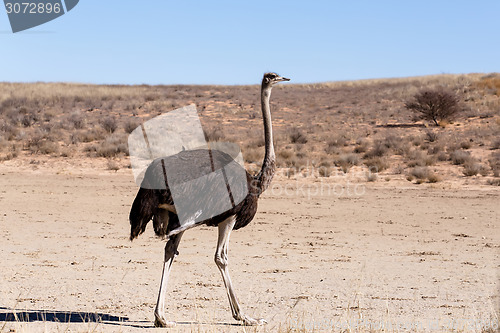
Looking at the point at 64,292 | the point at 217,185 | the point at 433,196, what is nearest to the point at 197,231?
the point at 64,292

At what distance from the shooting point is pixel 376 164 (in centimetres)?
2058

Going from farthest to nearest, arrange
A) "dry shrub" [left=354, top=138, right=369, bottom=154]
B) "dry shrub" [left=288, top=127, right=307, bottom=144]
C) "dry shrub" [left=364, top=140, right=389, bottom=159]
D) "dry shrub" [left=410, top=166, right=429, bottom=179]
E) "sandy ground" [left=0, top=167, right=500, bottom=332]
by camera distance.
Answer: "dry shrub" [left=288, top=127, right=307, bottom=144]
"dry shrub" [left=354, top=138, right=369, bottom=154]
"dry shrub" [left=364, top=140, right=389, bottom=159]
"dry shrub" [left=410, top=166, right=429, bottom=179]
"sandy ground" [left=0, top=167, right=500, bottom=332]

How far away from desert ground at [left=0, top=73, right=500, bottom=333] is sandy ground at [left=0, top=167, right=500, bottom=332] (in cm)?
3

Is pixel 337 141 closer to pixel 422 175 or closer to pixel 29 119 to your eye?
pixel 422 175

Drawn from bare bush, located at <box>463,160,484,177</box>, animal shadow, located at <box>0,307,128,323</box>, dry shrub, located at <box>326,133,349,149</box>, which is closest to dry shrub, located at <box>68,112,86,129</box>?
dry shrub, located at <box>326,133,349,149</box>

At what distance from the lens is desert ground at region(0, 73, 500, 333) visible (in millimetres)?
5883

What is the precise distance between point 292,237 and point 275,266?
246cm

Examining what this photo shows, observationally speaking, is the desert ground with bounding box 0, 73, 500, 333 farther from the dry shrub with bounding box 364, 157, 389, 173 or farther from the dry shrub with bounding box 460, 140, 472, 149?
the dry shrub with bounding box 460, 140, 472, 149

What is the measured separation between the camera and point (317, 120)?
32156 mm

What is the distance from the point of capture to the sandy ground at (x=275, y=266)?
567 centimetres

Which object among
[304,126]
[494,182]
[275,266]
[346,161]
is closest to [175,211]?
[275,266]

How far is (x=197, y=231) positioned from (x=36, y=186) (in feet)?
23.7

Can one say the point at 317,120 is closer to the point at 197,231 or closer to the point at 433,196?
the point at 433,196

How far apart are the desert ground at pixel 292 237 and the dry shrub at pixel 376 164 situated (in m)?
0.04
